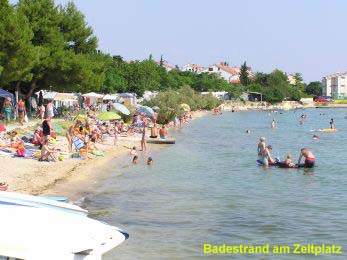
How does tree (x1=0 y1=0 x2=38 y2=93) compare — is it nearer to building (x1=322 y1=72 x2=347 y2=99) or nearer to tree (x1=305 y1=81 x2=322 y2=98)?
building (x1=322 y1=72 x2=347 y2=99)

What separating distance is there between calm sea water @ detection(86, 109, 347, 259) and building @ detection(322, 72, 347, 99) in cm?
16160

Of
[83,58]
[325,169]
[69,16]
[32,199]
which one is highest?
[69,16]

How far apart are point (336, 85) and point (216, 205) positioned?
178 metres

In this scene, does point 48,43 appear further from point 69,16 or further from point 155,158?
point 155,158

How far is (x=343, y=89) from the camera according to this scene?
186 m

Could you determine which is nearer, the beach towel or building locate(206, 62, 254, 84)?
the beach towel

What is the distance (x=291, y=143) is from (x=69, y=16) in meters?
19.2

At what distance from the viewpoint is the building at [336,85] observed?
184250 millimetres

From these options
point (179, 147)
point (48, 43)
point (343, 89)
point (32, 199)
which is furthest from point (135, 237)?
point (343, 89)

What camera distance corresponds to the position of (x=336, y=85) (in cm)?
18638

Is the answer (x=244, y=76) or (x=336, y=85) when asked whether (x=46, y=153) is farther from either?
(x=336, y=85)

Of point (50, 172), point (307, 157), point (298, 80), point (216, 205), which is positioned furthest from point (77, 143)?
point (298, 80)

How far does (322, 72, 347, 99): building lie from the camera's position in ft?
604

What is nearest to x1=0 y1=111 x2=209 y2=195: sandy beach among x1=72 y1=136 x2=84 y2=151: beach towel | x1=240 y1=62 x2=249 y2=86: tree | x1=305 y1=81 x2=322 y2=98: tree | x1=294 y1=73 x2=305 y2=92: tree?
x1=72 y1=136 x2=84 y2=151: beach towel
